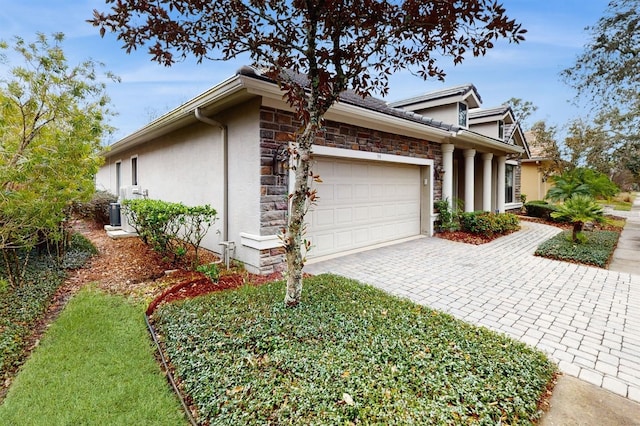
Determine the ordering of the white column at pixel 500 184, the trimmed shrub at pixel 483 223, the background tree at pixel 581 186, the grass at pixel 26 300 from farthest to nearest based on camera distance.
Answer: the white column at pixel 500 184 → the trimmed shrub at pixel 483 223 → the background tree at pixel 581 186 → the grass at pixel 26 300

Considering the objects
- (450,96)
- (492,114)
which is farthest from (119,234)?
(492,114)

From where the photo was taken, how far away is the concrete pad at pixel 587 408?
7.58 ft

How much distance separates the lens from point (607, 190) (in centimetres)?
932

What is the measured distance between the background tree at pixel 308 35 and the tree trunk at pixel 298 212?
1 centimetres

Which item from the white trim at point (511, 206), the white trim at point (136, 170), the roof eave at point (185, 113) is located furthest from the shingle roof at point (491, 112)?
the white trim at point (136, 170)

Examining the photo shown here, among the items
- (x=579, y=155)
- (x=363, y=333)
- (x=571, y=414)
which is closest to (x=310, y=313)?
(x=363, y=333)

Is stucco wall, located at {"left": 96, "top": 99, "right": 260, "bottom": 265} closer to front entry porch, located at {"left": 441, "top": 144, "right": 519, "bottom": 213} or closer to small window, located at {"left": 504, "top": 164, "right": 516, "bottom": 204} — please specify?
front entry porch, located at {"left": 441, "top": 144, "right": 519, "bottom": 213}

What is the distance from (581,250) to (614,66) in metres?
11.1

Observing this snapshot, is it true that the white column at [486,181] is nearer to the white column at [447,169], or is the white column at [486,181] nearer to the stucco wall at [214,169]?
the white column at [447,169]

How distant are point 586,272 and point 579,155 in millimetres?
18193

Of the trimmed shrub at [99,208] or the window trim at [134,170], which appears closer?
the trimmed shrub at [99,208]

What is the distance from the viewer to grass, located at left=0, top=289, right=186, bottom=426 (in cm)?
245

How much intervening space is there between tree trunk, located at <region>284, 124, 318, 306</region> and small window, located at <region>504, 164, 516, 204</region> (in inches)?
611

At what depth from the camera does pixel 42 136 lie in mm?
4500
